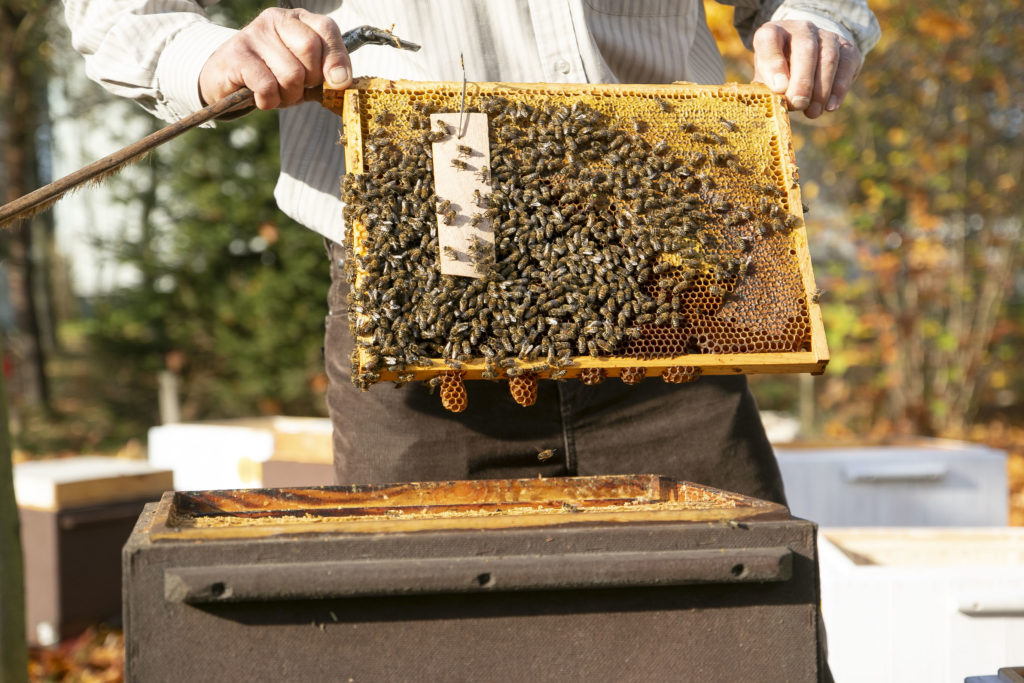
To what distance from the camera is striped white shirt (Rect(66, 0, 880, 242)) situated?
207cm

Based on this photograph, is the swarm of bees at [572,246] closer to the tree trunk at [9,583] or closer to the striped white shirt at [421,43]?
the striped white shirt at [421,43]

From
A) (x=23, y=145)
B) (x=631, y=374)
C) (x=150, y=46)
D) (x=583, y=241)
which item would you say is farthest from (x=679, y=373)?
(x=23, y=145)

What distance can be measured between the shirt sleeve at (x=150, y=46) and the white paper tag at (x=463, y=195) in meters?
0.52

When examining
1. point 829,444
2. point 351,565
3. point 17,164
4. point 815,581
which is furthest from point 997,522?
point 17,164

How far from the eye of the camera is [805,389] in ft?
28.7

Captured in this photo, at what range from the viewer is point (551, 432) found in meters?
2.22

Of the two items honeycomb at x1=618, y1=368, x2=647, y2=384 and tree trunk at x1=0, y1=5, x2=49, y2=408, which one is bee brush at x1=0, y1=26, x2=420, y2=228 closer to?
honeycomb at x1=618, y1=368, x2=647, y2=384

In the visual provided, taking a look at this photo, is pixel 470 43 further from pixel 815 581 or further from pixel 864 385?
pixel 864 385

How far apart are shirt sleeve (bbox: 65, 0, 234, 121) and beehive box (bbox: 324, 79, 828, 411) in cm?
30

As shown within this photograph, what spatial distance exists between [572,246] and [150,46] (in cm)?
102

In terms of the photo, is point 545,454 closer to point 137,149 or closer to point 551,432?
point 551,432

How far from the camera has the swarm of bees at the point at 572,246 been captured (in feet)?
6.16

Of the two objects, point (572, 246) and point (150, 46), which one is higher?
point (150, 46)

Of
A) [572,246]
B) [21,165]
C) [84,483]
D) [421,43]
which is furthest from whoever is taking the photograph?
[21,165]
